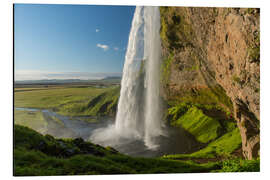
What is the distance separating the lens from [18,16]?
3.72 meters

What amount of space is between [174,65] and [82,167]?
7714 mm

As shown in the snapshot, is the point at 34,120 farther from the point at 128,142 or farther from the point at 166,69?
the point at 166,69

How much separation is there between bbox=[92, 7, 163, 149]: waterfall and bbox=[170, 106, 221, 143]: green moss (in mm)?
1083

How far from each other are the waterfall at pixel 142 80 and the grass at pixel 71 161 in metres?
2.72

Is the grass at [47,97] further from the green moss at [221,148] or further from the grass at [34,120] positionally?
the green moss at [221,148]

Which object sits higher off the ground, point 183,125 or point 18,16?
point 18,16

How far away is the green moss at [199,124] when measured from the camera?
6055 mm

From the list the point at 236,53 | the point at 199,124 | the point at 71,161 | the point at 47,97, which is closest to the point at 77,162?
the point at 71,161

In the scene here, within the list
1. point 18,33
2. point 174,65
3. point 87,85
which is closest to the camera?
point 18,33

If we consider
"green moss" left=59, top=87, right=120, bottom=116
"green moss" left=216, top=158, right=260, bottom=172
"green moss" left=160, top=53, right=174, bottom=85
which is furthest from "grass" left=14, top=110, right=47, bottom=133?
→ "green moss" left=160, top=53, right=174, bottom=85

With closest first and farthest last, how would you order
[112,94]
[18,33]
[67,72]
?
[18,33] < [67,72] < [112,94]

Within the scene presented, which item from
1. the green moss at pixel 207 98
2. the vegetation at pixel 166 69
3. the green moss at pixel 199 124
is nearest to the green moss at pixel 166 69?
the vegetation at pixel 166 69
